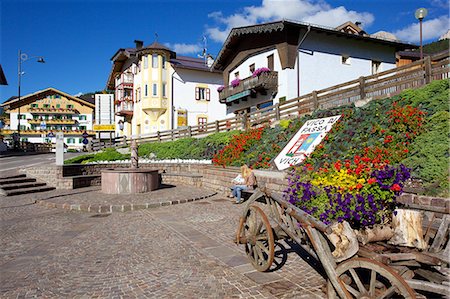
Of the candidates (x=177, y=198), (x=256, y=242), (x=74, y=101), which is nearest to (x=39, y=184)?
(x=177, y=198)

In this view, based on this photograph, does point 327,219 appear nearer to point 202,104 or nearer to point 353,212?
point 353,212

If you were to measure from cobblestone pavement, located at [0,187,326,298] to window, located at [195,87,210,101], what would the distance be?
28.9 m

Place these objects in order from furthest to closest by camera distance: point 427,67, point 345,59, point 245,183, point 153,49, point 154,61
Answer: point 154,61 → point 153,49 → point 345,59 → point 427,67 → point 245,183

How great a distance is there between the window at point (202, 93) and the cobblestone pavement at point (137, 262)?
2894 centimetres

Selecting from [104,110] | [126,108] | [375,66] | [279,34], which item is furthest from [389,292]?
[104,110]

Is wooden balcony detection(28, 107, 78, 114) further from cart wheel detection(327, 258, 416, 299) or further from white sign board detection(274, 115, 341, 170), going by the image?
cart wheel detection(327, 258, 416, 299)

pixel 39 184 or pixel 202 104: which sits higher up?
pixel 202 104

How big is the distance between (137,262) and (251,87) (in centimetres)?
2001

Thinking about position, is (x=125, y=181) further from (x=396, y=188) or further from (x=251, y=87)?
(x=251, y=87)

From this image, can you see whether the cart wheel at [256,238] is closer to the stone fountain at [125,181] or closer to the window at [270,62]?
the stone fountain at [125,181]

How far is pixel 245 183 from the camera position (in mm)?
9609

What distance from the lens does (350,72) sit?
2411cm

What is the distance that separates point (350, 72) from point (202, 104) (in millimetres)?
17635

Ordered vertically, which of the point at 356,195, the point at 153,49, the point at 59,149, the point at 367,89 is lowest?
the point at 356,195
